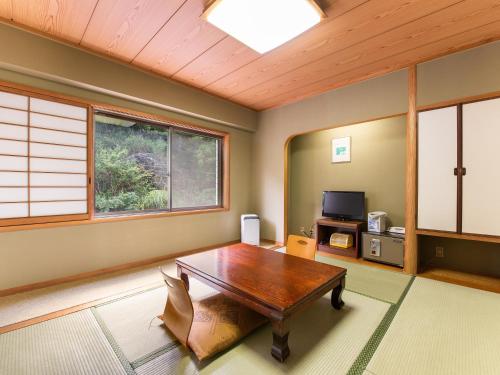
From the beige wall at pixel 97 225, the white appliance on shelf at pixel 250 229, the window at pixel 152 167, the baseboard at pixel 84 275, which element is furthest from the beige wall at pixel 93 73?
the baseboard at pixel 84 275

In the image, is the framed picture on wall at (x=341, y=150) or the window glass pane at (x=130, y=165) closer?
the window glass pane at (x=130, y=165)

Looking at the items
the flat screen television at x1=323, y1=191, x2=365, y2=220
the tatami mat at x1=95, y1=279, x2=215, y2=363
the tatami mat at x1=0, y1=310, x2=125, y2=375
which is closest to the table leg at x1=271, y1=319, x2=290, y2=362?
the tatami mat at x1=95, y1=279, x2=215, y2=363

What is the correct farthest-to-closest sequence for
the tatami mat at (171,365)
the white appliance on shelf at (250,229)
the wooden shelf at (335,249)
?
1. the white appliance on shelf at (250,229)
2. the wooden shelf at (335,249)
3. the tatami mat at (171,365)

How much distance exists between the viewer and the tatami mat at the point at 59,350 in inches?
53.1

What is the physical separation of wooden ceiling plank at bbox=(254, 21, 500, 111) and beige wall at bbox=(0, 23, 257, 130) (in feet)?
4.50

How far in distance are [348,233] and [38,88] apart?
4360mm

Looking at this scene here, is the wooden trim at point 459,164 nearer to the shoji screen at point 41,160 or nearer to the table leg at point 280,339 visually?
the table leg at point 280,339

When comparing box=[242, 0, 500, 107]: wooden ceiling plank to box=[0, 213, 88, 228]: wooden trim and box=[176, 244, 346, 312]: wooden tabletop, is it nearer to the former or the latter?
box=[176, 244, 346, 312]: wooden tabletop

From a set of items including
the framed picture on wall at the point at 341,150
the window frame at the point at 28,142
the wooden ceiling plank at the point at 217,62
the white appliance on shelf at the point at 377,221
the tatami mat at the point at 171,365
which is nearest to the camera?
the tatami mat at the point at 171,365

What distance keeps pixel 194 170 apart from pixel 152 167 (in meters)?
0.71

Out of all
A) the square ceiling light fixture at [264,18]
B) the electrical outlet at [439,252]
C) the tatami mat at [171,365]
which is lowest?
the tatami mat at [171,365]

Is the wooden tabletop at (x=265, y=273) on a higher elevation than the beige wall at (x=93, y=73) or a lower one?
lower

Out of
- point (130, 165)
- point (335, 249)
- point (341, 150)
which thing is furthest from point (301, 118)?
point (130, 165)

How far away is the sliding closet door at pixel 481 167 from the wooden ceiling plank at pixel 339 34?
1.20 metres
